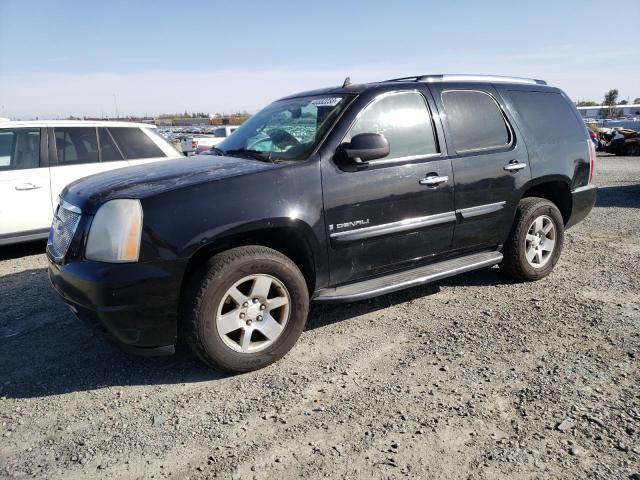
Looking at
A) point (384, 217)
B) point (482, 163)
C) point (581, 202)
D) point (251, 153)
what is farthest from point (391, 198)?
point (581, 202)

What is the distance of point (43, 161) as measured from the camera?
6.11m

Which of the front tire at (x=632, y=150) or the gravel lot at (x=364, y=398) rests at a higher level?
the front tire at (x=632, y=150)

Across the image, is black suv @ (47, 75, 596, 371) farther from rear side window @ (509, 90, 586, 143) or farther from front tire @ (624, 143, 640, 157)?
front tire @ (624, 143, 640, 157)

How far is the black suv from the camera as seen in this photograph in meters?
2.87

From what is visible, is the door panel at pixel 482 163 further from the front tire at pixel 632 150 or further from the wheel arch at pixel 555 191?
the front tire at pixel 632 150

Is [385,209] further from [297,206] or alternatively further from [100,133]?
[100,133]

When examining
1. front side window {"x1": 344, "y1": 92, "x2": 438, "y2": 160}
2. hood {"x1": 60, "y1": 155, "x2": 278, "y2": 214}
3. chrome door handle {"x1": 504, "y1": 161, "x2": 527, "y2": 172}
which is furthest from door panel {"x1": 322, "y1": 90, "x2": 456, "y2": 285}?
chrome door handle {"x1": 504, "y1": 161, "x2": 527, "y2": 172}

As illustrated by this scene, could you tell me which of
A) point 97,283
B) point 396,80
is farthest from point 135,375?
point 396,80

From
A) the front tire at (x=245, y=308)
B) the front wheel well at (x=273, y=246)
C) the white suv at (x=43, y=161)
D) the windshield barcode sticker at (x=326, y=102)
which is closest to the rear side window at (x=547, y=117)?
the windshield barcode sticker at (x=326, y=102)

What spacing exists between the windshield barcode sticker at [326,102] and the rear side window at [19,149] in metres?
4.10

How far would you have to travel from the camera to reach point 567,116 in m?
4.90

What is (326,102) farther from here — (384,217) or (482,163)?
(482,163)

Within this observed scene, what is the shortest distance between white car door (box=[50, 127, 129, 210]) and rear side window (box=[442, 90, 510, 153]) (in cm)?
454

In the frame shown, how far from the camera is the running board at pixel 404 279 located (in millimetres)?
3469
